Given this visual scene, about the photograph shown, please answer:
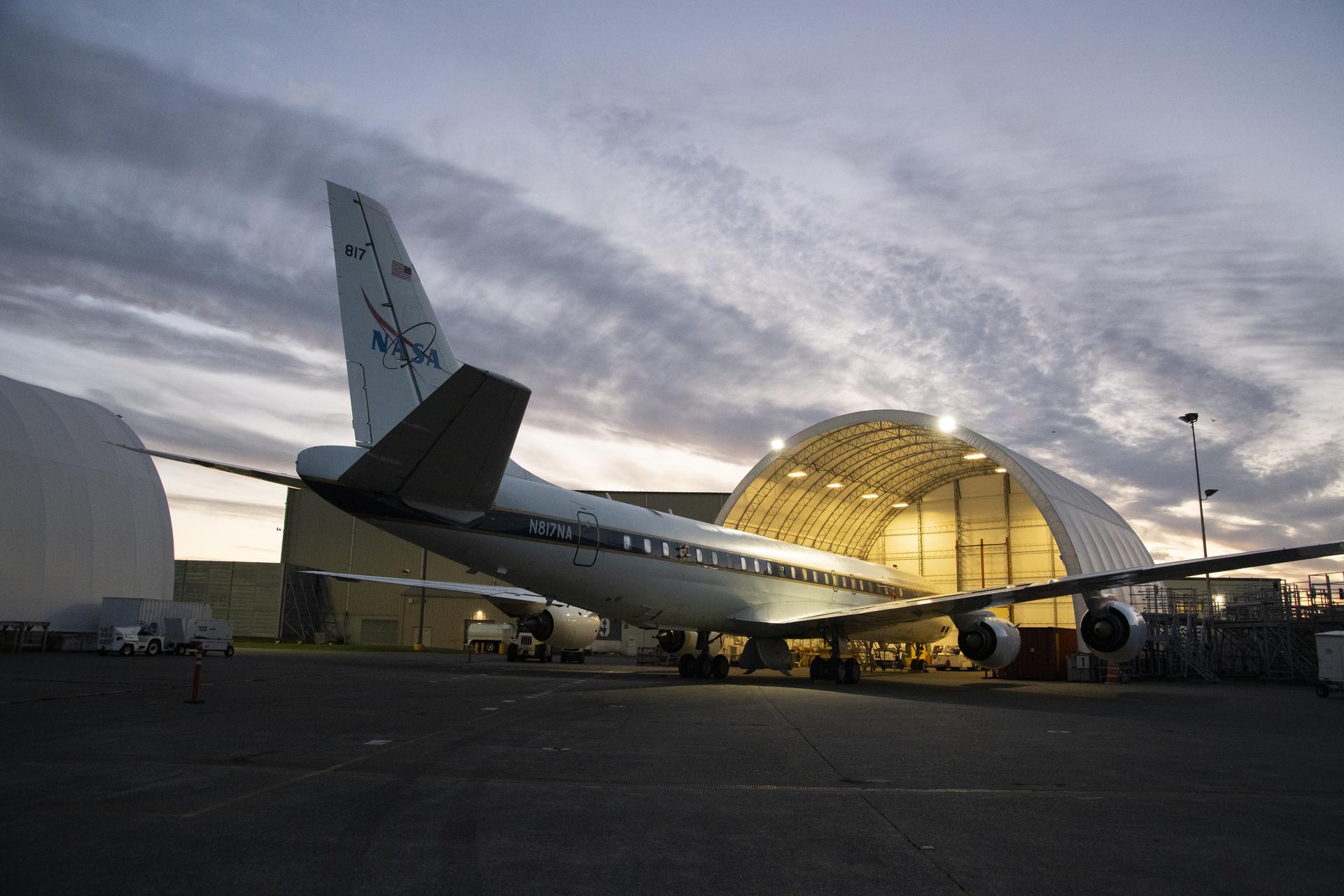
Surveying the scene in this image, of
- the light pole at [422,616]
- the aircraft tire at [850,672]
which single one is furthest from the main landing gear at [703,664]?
the light pole at [422,616]

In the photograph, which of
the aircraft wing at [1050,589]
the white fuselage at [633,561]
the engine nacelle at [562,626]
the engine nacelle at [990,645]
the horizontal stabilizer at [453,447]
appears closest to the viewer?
the horizontal stabilizer at [453,447]

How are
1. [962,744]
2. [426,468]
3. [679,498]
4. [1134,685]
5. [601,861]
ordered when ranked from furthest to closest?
[679,498]
[1134,685]
[426,468]
[962,744]
[601,861]

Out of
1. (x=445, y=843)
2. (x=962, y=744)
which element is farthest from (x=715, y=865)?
Result: (x=962, y=744)

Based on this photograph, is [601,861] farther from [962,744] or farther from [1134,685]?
[1134,685]

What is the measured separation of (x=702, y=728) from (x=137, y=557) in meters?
39.3

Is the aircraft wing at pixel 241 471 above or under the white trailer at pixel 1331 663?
above

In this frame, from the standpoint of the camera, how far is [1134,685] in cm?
2516

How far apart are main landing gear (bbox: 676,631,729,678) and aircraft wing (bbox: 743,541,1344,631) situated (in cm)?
245

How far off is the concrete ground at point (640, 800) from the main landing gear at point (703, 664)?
10.9 meters

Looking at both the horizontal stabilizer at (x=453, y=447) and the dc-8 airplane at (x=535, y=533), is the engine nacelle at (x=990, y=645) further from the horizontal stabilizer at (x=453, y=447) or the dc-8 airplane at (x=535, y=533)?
the horizontal stabilizer at (x=453, y=447)

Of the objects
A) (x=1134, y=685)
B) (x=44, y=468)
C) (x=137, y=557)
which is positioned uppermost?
(x=44, y=468)

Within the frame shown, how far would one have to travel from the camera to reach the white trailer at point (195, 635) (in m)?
32.2

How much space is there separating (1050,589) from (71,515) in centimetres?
3944

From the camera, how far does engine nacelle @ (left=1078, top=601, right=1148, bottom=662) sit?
18703mm
